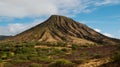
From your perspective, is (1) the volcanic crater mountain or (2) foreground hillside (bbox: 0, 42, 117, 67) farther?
(1) the volcanic crater mountain

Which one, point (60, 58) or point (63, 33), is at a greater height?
point (63, 33)

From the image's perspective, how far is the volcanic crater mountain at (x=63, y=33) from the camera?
15325 cm

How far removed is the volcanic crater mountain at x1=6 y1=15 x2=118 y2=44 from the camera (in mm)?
153250

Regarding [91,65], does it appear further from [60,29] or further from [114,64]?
[60,29]

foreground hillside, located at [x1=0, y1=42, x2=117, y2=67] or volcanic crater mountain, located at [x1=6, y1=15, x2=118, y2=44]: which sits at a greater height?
volcanic crater mountain, located at [x1=6, y1=15, x2=118, y2=44]

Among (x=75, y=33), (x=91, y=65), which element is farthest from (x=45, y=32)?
(x=91, y=65)

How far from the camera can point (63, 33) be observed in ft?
543

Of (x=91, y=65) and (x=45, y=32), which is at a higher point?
(x=45, y=32)

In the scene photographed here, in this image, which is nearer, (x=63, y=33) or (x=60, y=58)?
(x=60, y=58)

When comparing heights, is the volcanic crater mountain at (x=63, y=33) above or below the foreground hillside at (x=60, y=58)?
above

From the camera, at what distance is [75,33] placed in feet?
553

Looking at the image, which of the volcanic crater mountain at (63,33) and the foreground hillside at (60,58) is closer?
the foreground hillside at (60,58)

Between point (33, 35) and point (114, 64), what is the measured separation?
5518 inches

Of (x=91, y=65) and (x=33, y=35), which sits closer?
(x=91, y=65)
